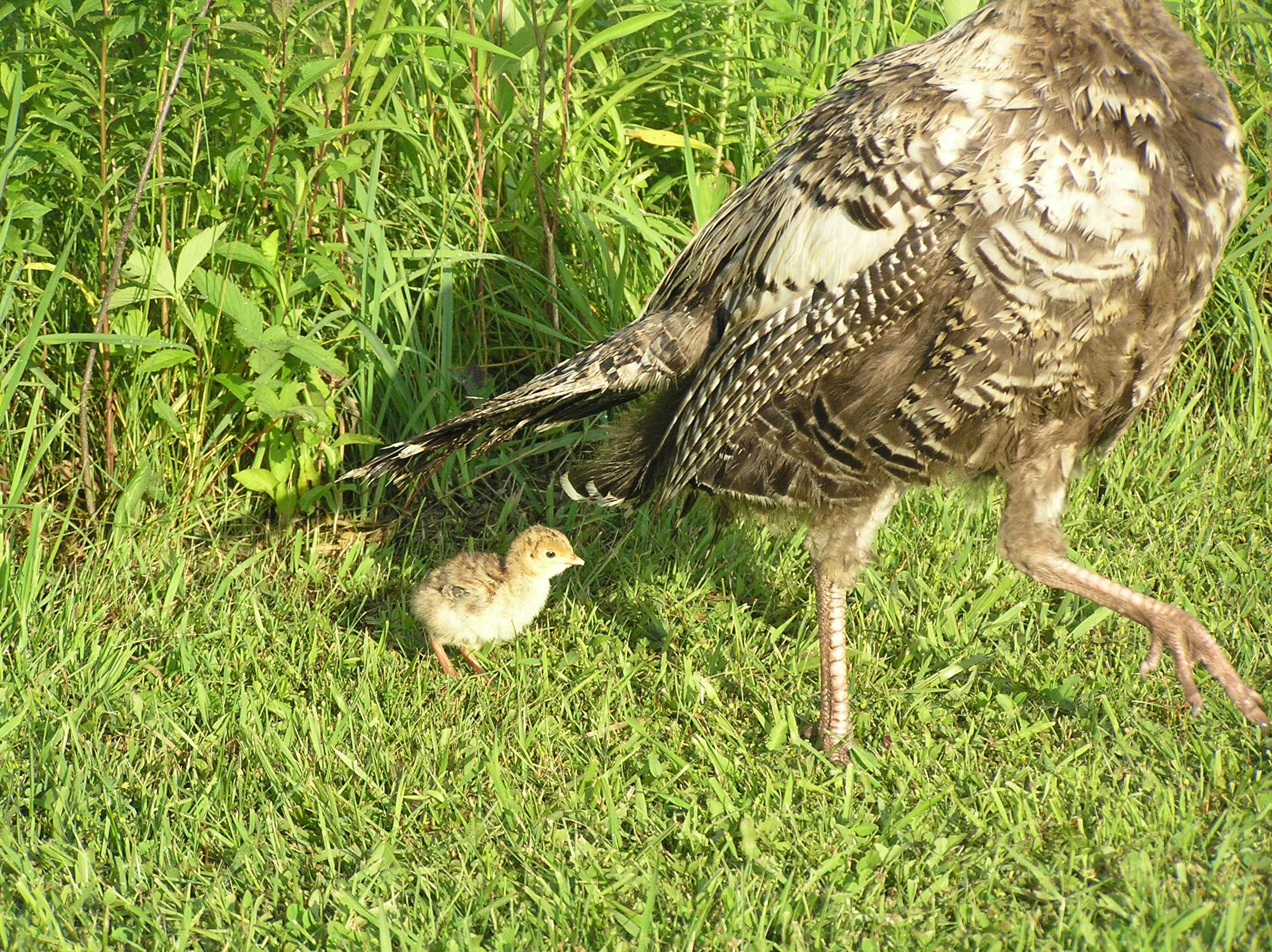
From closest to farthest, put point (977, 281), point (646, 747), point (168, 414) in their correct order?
point (977, 281) < point (646, 747) < point (168, 414)

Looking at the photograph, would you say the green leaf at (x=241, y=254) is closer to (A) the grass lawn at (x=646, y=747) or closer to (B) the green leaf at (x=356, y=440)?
(B) the green leaf at (x=356, y=440)

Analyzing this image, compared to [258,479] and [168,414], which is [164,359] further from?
[258,479]

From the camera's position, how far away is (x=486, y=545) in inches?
203

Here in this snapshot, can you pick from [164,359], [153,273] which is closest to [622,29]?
[153,273]

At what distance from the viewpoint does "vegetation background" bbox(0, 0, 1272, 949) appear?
132 inches

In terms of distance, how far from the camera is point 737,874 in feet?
11.1

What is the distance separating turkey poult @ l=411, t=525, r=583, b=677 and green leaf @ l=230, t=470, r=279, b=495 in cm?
76

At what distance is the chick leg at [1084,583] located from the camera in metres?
3.49

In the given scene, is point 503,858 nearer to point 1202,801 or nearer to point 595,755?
point 595,755

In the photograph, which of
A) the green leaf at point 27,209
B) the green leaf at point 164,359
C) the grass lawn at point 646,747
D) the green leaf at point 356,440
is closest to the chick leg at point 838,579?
the grass lawn at point 646,747

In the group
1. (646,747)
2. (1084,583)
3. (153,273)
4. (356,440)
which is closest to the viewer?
(1084,583)

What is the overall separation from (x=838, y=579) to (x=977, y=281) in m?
1.14

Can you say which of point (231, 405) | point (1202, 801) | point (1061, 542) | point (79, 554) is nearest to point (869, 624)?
point (1061, 542)

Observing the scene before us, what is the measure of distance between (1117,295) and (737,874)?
1742 mm
